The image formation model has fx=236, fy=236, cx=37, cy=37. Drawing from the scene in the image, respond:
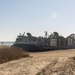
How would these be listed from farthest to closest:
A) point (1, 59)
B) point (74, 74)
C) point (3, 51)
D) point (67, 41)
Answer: point (67, 41) < point (3, 51) < point (1, 59) < point (74, 74)

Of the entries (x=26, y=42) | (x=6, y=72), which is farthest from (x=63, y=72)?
(x=26, y=42)

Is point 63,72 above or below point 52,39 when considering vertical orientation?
below

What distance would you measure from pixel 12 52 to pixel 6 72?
8900 millimetres

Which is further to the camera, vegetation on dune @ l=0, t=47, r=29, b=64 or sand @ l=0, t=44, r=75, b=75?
vegetation on dune @ l=0, t=47, r=29, b=64

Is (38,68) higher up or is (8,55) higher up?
(8,55)

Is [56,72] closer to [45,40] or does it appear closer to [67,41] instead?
[45,40]

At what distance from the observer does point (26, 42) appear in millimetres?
48250

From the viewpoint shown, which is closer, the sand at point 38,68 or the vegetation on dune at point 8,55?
the sand at point 38,68

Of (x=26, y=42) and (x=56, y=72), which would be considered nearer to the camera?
(x=56, y=72)

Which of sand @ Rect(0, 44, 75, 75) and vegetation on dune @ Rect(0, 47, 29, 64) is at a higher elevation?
vegetation on dune @ Rect(0, 47, 29, 64)

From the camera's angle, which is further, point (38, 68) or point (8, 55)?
point (8, 55)

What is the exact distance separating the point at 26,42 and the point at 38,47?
407 cm

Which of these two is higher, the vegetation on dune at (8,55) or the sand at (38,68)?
the vegetation on dune at (8,55)

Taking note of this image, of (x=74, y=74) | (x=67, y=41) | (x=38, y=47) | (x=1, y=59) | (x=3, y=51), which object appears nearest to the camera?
(x=74, y=74)
